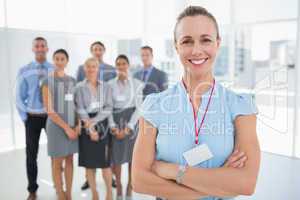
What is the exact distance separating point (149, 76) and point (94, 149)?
48.3 inches

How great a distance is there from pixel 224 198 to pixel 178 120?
343 mm

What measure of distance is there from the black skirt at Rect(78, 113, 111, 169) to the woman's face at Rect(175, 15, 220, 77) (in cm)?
211

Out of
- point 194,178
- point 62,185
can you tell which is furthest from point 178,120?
point 62,185

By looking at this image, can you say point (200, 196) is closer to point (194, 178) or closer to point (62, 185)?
point (194, 178)

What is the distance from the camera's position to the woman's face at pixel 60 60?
3.07 meters

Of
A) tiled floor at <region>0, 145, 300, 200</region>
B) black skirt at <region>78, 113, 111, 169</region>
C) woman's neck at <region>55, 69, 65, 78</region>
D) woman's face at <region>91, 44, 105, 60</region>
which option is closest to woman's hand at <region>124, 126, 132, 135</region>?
black skirt at <region>78, 113, 111, 169</region>

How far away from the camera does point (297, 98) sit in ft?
16.1

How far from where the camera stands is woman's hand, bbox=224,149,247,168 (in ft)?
3.46

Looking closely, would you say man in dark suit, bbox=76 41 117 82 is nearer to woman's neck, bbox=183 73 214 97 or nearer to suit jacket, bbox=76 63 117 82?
suit jacket, bbox=76 63 117 82

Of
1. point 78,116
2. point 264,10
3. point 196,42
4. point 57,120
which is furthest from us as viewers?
point 264,10

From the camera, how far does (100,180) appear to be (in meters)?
3.82

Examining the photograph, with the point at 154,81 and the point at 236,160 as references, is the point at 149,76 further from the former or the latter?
the point at 236,160

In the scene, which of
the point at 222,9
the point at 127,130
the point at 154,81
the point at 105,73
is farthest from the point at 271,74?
the point at 127,130

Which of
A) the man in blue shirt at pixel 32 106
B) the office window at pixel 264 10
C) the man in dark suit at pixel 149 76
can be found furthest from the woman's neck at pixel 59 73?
the office window at pixel 264 10
